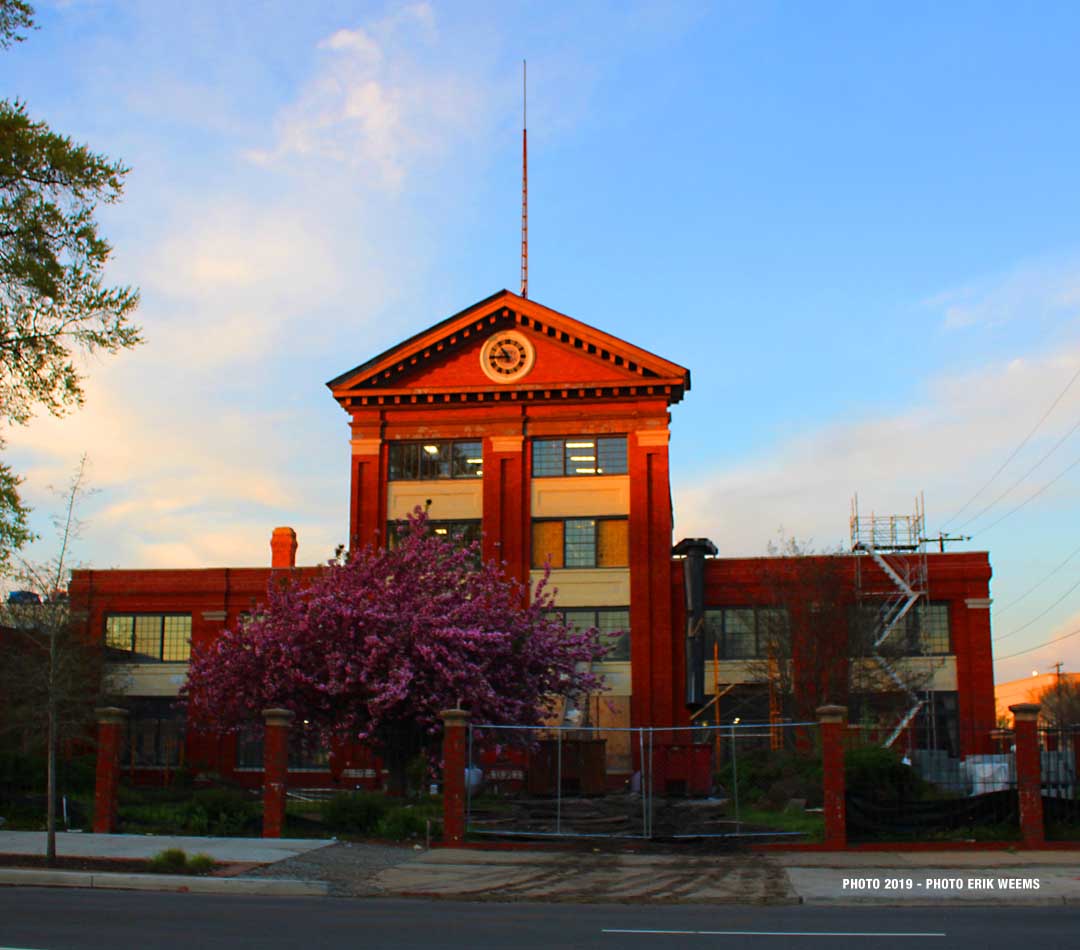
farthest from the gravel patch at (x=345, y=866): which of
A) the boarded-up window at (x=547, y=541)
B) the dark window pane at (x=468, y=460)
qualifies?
the dark window pane at (x=468, y=460)

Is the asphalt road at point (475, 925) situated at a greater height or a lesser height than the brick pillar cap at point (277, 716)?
lesser

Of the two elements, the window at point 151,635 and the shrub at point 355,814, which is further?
the window at point 151,635

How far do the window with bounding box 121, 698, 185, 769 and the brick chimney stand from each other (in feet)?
21.9

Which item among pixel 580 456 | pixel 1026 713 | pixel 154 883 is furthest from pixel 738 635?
pixel 154 883

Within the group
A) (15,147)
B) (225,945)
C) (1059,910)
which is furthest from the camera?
(15,147)

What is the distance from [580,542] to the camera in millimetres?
43688

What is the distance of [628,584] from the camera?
42.9 m

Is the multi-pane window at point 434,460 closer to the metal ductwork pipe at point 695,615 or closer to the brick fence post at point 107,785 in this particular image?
the metal ductwork pipe at point 695,615

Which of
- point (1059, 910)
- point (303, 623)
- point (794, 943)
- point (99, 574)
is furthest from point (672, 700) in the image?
point (794, 943)

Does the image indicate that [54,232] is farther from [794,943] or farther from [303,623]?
[794,943]

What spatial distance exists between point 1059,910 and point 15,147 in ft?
63.7

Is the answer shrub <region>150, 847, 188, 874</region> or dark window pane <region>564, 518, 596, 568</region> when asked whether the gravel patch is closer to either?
shrub <region>150, 847, 188, 874</region>

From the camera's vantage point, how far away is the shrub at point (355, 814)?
79.9ft

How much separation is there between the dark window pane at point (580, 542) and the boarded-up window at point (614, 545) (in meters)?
0.25
